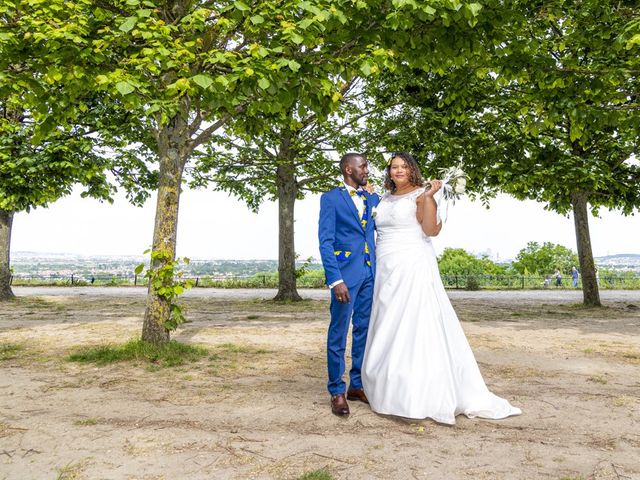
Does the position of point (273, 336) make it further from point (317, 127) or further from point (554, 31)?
point (554, 31)

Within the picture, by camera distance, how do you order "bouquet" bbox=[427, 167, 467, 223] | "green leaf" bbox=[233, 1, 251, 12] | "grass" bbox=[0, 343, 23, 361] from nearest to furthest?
"bouquet" bbox=[427, 167, 467, 223] < "green leaf" bbox=[233, 1, 251, 12] < "grass" bbox=[0, 343, 23, 361]

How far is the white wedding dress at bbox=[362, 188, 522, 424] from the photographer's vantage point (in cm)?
415

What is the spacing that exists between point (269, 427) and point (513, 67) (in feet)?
23.5

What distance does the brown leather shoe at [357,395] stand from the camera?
4766 mm

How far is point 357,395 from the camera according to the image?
15.8ft

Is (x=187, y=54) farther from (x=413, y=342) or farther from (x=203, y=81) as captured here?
(x=413, y=342)

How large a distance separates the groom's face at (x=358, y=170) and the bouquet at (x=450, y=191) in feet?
2.42

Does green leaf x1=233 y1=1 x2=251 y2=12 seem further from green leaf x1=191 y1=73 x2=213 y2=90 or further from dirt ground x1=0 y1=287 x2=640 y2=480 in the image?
dirt ground x1=0 y1=287 x2=640 y2=480

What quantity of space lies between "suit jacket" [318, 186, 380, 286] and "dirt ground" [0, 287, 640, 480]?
4.43 ft

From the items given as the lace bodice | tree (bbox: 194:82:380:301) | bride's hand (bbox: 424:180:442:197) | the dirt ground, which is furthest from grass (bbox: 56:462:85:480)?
tree (bbox: 194:82:380:301)

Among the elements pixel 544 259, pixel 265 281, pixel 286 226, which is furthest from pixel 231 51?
pixel 544 259

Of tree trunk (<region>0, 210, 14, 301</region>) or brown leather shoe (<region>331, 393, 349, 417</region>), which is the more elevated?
tree trunk (<region>0, 210, 14, 301</region>)

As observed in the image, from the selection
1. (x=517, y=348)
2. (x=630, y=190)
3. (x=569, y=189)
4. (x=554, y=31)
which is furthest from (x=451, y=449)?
(x=554, y=31)

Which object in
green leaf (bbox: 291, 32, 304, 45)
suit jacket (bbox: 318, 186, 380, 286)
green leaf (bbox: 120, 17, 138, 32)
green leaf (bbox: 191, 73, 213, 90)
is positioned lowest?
suit jacket (bbox: 318, 186, 380, 286)
